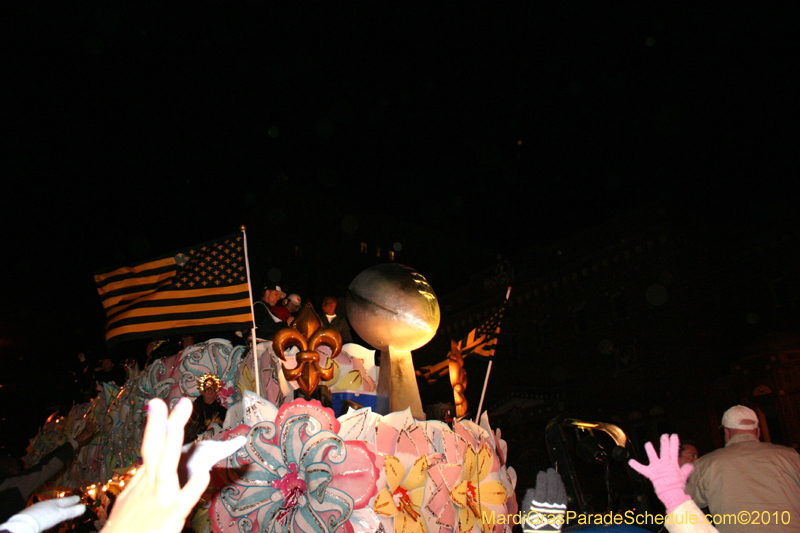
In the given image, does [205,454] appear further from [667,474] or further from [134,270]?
[134,270]

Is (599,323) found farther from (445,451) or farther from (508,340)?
(445,451)

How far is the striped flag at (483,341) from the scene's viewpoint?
6164 mm

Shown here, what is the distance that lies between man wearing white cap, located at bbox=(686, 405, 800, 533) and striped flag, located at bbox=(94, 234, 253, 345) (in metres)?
3.88

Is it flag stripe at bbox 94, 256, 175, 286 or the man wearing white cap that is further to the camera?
flag stripe at bbox 94, 256, 175, 286

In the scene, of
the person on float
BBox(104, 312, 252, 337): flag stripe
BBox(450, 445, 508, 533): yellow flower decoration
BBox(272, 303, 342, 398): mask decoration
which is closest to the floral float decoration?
BBox(272, 303, 342, 398): mask decoration

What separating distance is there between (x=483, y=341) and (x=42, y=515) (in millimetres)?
5068

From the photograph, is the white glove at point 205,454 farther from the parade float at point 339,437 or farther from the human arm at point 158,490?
the parade float at point 339,437

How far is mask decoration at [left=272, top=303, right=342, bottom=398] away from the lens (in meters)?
4.48

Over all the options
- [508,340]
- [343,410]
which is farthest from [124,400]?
[508,340]

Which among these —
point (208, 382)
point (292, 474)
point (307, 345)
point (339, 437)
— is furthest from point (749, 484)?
point (208, 382)

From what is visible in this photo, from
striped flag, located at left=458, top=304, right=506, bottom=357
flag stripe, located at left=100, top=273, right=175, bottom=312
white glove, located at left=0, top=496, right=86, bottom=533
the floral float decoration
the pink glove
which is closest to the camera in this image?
white glove, located at left=0, top=496, right=86, bottom=533

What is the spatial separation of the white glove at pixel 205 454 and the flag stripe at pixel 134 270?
164 inches

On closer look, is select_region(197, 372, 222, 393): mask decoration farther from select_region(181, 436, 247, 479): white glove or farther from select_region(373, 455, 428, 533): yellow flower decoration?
select_region(181, 436, 247, 479): white glove

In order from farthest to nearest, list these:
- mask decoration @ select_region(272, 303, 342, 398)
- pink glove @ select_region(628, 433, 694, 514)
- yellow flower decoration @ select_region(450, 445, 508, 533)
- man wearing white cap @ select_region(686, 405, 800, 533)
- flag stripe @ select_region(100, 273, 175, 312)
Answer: flag stripe @ select_region(100, 273, 175, 312)
mask decoration @ select_region(272, 303, 342, 398)
yellow flower decoration @ select_region(450, 445, 508, 533)
man wearing white cap @ select_region(686, 405, 800, 533)
pink glove @ select_region(628, 433, 694, 514)
